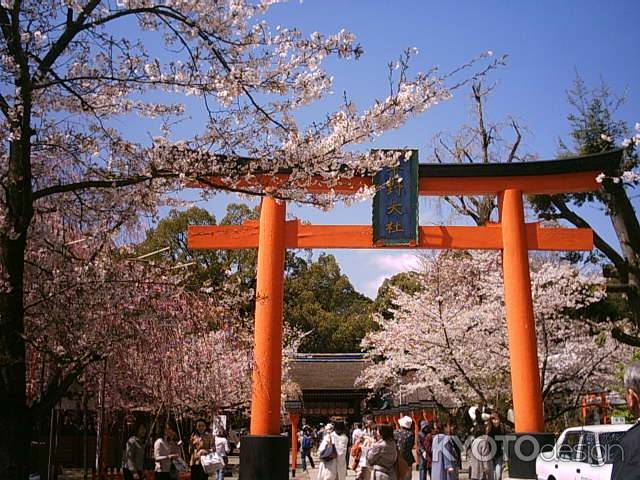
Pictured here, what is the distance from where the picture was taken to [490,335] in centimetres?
1764

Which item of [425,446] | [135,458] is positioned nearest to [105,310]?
[135,458]

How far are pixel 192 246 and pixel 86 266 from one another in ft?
23.0

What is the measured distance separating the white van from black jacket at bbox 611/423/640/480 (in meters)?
6.68

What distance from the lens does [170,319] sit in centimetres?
757

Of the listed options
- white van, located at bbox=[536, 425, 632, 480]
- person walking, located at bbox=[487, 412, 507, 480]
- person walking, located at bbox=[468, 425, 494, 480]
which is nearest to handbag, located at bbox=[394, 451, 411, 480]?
person walking, located at bbox=[468, 425, 494, 480]

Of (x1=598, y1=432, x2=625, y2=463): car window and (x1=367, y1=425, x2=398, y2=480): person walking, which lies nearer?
(x1=367, y1=425, x2=398, y2=480): person walking

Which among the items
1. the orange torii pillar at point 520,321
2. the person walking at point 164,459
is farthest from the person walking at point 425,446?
the person walking at point 164,459

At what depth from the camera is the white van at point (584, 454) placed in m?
9.27

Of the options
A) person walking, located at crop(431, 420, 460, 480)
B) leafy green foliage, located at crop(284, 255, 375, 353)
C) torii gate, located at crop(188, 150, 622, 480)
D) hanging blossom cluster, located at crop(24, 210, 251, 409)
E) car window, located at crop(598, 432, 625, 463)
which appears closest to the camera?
hanging blossom cluster, located at crop(24, 210, 251, 409)

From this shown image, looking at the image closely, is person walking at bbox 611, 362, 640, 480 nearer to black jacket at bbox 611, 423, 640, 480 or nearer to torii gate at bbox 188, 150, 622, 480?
black jacket at bbox 611, 423, 640, 480

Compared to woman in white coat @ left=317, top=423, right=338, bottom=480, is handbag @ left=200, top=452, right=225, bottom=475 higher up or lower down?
lower down

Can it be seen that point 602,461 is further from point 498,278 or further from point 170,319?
point 498,278

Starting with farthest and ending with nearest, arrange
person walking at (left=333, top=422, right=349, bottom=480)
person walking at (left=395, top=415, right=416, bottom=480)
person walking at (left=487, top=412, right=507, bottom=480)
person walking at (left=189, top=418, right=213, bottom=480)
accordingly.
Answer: person walking at (left=189, top=418, right=213, bottom=480), person walking at (left=487, top=412, right=507, bottom=480), person walking at (left=333, top=422, right=349, bottom=480), person walking at (left=395, top=415, right=416, bottom=480)

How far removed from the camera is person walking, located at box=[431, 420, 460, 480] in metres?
9.57
